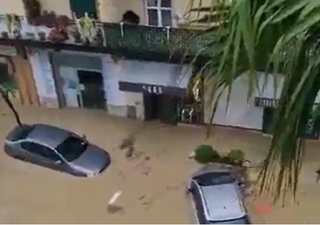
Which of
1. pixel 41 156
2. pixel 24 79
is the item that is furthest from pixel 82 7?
pixel 41 156

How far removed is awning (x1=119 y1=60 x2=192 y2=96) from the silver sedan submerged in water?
1609mm

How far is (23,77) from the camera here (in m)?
14.7

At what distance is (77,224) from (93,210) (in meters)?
0.46

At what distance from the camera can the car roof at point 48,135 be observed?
1336 cm

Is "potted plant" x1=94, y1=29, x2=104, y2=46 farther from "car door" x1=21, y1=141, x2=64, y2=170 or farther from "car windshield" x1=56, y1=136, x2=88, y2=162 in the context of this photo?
"car door" x1=21, y1=141, x2=64, y2=170

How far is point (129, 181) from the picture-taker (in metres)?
12.7

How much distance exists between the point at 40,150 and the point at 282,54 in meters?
11.3

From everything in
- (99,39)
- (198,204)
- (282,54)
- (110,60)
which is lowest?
(198,204)

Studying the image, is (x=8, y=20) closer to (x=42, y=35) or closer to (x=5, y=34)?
(x=5, y=34)

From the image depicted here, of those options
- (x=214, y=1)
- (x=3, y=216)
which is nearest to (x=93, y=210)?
(x=3, y=216)

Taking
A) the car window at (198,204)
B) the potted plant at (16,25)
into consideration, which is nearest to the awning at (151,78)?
the car window at (198,204)

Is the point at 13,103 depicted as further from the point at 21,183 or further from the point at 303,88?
the point at 303,88

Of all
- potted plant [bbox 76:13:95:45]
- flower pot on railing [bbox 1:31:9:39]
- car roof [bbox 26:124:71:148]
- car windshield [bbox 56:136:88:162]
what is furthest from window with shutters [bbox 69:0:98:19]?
car windshield [bbox 56:136:88:162]

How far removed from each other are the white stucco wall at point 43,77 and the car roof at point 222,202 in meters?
4.87
